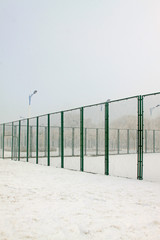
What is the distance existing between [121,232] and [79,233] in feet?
1.67

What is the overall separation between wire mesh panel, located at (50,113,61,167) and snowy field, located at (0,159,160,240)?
21.4 feet

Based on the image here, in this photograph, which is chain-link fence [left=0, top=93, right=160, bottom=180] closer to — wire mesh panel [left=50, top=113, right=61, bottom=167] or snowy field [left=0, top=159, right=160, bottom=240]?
wire mesh panel [left=50, top=113, right=61, bottom=167]

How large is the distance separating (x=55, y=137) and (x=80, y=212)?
16.7 metres

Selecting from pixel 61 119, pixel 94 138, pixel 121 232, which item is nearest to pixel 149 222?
pixel 121 232

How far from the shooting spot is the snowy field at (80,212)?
11.1ft

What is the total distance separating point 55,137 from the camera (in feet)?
68.6

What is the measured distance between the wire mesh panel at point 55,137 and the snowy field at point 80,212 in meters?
6.54

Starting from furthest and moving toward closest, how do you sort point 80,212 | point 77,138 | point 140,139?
point 77,138 → point 140,139 → point 80,212

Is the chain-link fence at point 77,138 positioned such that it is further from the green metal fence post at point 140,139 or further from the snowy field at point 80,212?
the snowy field at point 80,212

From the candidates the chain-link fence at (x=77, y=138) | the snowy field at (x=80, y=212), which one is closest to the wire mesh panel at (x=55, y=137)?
the chain-link fence at (x=77, y=138)

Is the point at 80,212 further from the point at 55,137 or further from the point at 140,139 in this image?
the point at 55,137

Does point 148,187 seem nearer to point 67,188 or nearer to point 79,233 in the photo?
point 67,188

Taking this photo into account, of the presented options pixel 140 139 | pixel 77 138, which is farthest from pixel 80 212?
pixel 77 138

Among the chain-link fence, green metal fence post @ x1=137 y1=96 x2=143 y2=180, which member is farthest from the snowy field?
the chain-link fence
